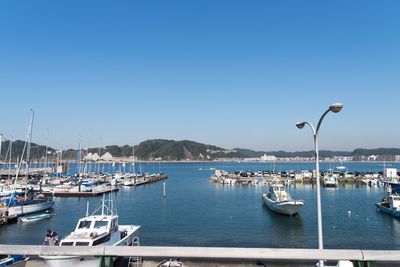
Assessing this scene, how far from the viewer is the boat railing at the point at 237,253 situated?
13.8 ft

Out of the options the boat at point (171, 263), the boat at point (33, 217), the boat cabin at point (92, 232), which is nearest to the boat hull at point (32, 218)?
the boat at point (33, 217)

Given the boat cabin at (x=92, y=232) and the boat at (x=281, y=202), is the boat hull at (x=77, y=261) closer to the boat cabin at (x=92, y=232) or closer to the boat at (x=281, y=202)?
the boat cabin at (x=92, y=232)

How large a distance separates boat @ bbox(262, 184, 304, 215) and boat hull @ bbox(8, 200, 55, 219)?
1382 inches

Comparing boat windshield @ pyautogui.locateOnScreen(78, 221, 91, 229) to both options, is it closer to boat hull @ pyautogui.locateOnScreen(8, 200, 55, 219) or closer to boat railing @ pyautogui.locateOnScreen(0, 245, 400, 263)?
boat railing @ pyautogui.locateOnScreen(0, 245, 400, 263)

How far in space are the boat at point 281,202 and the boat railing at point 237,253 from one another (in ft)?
147

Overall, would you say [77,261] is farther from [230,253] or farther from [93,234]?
[93,234]

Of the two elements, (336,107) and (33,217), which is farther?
(33,217)

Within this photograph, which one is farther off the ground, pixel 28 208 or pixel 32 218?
pixel 28 208

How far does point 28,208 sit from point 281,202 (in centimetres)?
3621

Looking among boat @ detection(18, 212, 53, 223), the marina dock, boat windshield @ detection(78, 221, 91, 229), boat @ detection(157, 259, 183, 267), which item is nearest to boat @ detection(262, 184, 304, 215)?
boat windshield @ detection(78, 221, 91, 229)

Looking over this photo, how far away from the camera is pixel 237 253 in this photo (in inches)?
169

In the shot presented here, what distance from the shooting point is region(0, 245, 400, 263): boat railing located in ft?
13.8

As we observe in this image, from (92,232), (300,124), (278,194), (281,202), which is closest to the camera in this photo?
(300,124)

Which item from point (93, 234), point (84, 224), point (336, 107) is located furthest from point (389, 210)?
point (336, 107)
